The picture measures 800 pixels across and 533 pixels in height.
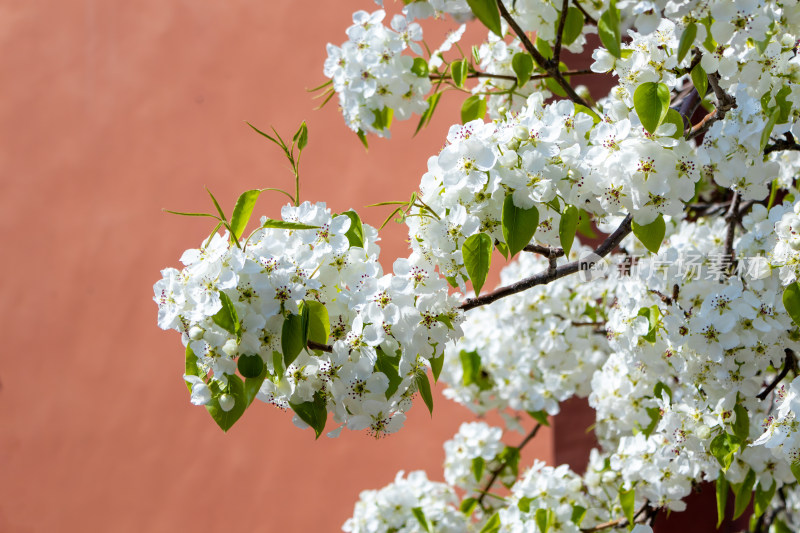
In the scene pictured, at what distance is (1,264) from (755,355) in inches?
144

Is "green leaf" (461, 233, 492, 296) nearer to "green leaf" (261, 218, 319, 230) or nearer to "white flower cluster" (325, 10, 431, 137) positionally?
"green leaf" (261, 218, 319, 230)

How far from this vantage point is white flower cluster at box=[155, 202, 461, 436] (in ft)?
3.62

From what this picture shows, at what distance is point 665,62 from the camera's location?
1371mm

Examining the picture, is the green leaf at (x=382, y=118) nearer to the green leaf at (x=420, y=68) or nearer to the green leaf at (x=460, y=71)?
the green leaf at (x=420, y=68)

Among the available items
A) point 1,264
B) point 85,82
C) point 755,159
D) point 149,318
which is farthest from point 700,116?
point 1,264

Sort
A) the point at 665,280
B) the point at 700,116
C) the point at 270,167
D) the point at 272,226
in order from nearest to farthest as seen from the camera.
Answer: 1. the point at 272,226
2. the point at 665,280
3. the point at 700,116
4. the point at 270,167

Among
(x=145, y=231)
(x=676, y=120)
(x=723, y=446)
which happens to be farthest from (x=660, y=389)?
(x=145, y=231)

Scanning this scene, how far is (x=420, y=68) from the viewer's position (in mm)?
1945

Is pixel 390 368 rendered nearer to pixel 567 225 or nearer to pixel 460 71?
pixel 567 225

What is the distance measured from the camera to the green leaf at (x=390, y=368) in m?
1.21

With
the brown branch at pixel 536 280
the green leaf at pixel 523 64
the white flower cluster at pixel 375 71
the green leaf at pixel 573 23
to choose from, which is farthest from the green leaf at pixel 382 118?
the brown branch at pixel 536 280

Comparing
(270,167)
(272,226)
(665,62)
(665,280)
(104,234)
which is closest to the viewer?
(272,226)

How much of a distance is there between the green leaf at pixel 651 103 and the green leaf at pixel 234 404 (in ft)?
2.46

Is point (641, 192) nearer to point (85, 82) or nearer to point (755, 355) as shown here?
point (755, 355)
